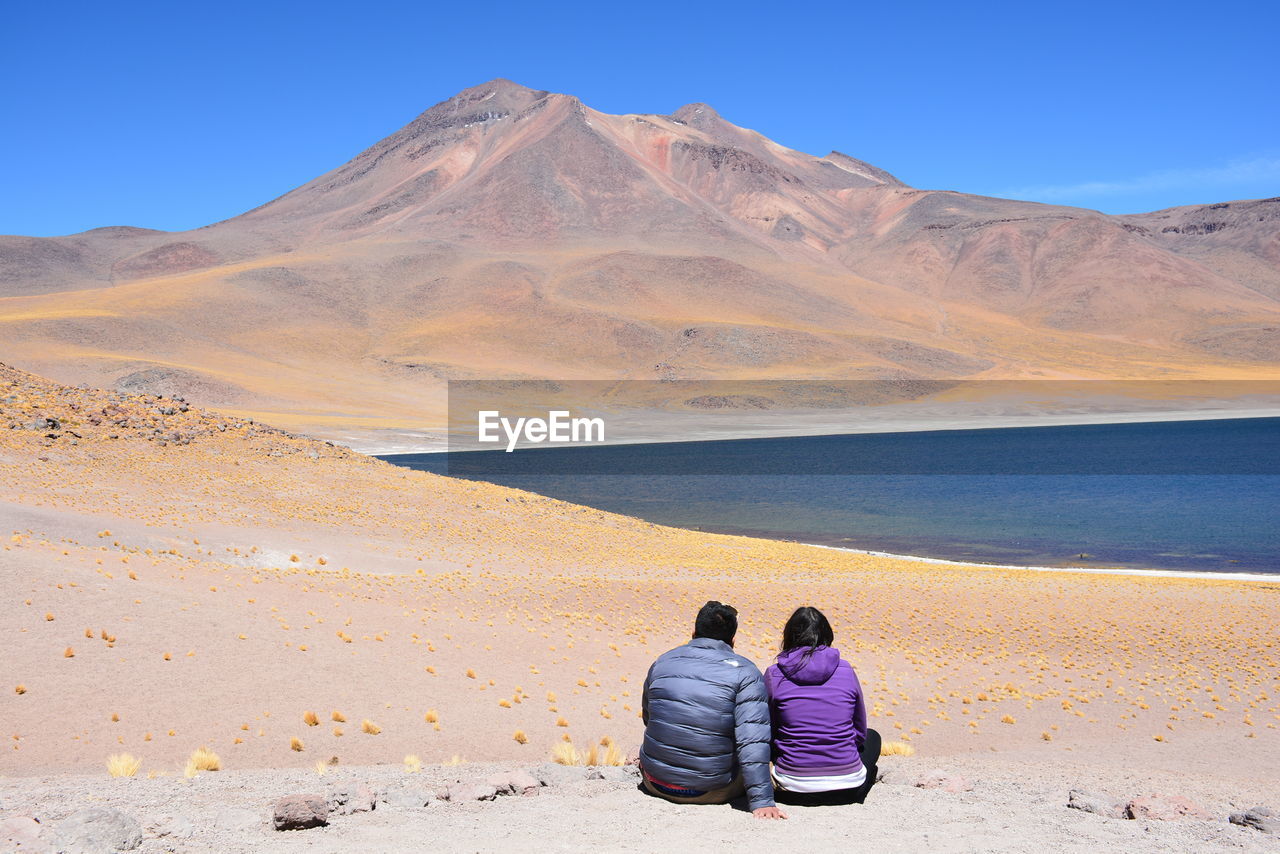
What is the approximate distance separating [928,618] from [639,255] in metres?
162

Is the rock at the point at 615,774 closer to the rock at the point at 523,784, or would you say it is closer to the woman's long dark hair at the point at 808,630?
the rock at the point at 523,784

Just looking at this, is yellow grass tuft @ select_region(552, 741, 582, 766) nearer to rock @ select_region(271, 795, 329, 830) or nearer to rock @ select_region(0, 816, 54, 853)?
rock @ select_region(271, 795, 329, 830)

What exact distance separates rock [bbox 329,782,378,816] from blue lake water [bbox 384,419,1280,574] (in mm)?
27796

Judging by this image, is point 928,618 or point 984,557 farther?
point 984,557

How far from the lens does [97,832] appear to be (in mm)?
5070

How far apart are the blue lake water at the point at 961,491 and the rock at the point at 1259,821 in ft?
84.6

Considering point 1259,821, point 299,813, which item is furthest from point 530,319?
point 1259,821

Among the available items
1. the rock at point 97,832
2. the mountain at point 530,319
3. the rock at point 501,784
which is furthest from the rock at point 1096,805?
the mountain at point 530,319

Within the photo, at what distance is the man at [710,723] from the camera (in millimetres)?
5906

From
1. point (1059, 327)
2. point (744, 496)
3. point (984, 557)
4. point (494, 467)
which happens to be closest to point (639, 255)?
point (1059, 327)

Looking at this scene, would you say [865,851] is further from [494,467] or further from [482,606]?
[494,467]

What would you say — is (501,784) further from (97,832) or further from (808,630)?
(97,832)

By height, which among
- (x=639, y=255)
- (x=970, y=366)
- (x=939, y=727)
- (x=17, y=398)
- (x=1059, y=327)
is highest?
(x=639, y=255)

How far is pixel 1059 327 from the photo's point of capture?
182000 millimetres
